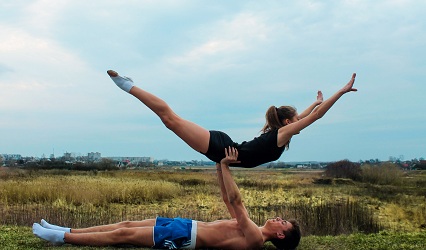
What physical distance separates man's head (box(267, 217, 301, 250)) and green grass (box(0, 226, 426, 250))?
0.27 metres

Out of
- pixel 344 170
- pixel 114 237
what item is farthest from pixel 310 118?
pixel 344 170

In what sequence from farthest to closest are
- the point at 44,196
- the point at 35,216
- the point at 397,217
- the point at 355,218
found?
the point at 44,196 < the point at 397,217 < the point at 355,218 < the point at 35,216

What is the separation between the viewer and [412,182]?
29609 millimetres

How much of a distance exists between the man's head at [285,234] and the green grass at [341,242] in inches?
10.6

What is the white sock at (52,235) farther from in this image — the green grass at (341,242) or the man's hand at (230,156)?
the man's hand at (230,156)

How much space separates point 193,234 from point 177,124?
3.69ft

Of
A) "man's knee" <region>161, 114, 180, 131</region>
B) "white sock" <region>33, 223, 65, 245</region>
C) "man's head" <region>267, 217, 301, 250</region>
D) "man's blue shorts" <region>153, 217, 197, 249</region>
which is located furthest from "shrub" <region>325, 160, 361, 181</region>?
"white sock" <region>33, 223, 65, 245</region>

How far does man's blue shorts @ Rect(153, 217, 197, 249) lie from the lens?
4.41m

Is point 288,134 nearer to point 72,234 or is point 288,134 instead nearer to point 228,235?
point 228,235

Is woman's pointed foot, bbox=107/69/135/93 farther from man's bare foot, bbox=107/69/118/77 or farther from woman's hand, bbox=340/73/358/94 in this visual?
woman's hand, bbox=340/73/358/94

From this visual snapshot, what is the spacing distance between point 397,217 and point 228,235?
10125mm

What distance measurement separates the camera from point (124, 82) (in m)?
4.50

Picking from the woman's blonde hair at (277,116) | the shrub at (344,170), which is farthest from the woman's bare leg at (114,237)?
the shrub at (344,170)

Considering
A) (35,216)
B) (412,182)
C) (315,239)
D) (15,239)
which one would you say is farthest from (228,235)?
(412,182)
